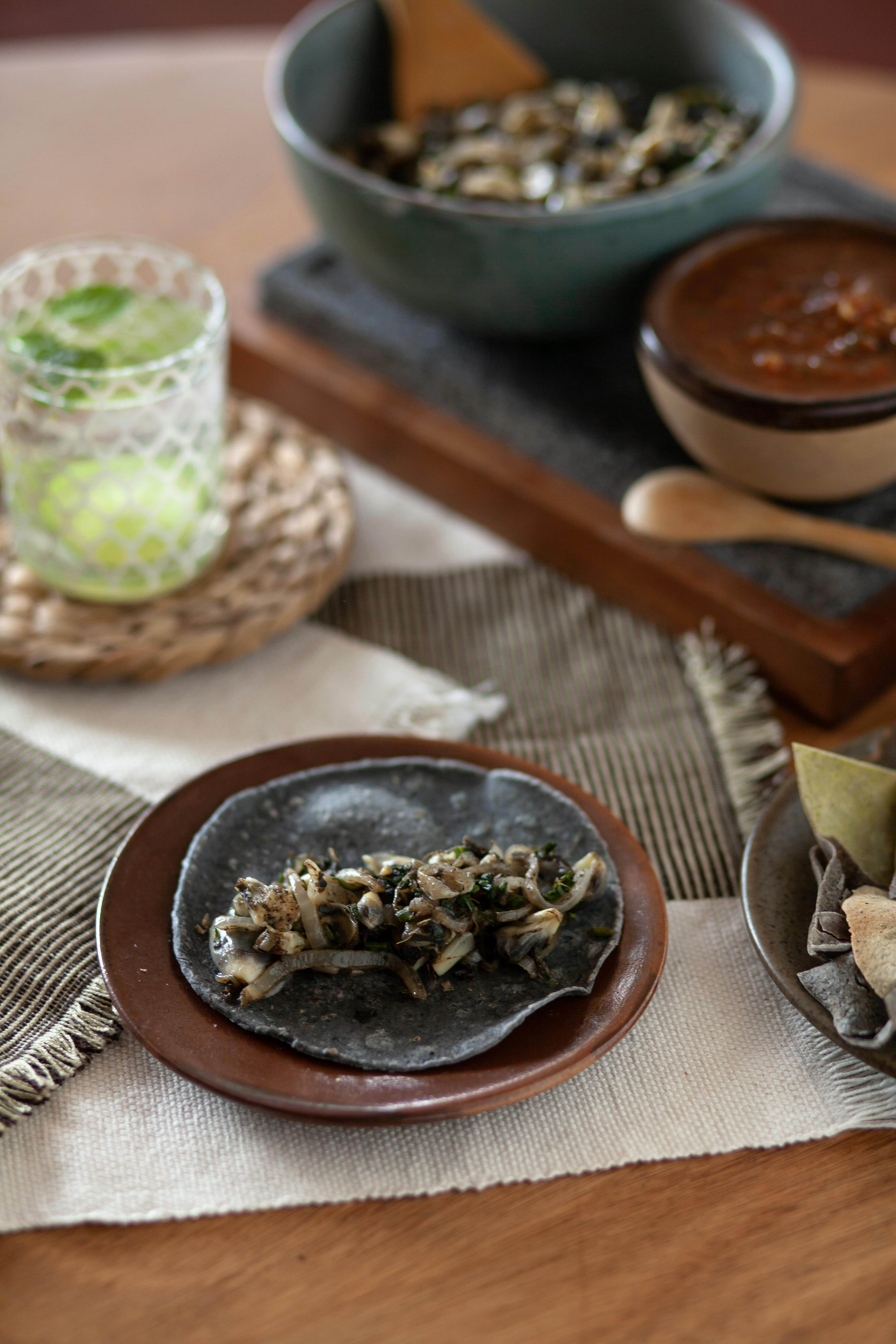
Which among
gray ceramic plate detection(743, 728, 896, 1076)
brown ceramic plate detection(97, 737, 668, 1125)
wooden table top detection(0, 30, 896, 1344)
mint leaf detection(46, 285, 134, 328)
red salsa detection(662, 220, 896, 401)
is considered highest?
red salsa detection(662, 220, 896, 401)

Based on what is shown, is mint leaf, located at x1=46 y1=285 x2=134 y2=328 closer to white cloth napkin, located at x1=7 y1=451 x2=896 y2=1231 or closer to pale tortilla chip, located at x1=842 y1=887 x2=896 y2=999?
white cloth napkin, located at x1=7 y1=451 x2=896 y2=1231

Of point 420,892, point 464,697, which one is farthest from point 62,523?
point 420,892

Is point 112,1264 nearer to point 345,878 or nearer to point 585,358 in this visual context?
point 345,878

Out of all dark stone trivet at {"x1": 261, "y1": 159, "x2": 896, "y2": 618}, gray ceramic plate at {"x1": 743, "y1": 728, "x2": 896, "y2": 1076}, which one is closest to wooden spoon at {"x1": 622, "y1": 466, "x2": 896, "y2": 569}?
dark stone trivet at {"x1": 261, "y1": 159, "x2": 896, "y2": 618}

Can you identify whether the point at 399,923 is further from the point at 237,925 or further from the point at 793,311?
the point at 793,311

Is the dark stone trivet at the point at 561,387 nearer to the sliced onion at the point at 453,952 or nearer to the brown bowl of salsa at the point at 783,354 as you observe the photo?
the brown bowl of salsa at the point at 783,354

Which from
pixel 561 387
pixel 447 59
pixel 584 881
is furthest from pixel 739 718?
pixel 447 59
